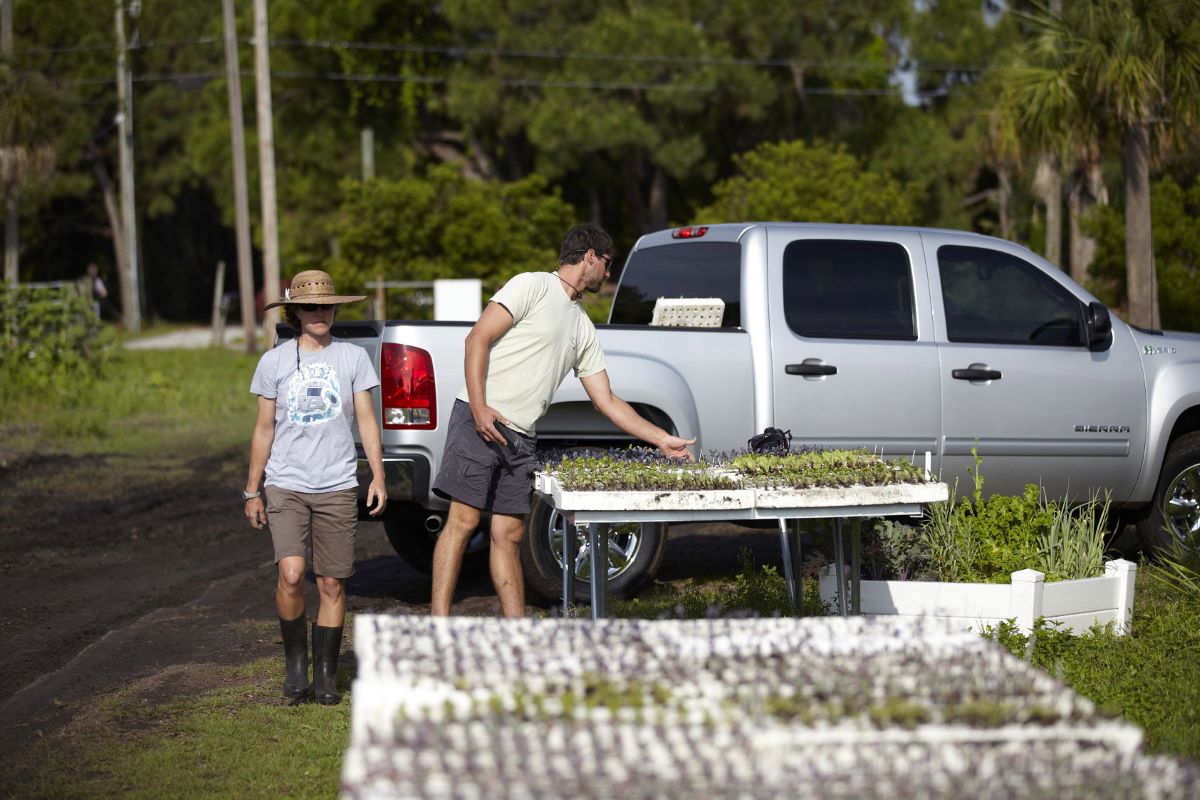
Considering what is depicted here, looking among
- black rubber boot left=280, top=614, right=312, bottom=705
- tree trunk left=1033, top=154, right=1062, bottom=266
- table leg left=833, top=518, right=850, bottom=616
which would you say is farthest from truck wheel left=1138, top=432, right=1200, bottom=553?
tree trunk left=1033, top=154, right=1062, bottom=266

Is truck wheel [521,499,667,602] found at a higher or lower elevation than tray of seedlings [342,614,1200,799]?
lower

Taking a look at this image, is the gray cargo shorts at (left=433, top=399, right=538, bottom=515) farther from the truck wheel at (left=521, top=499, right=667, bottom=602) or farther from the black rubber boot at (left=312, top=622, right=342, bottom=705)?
the truck wheel at (left=521, top=499, right=667, bottom=602)

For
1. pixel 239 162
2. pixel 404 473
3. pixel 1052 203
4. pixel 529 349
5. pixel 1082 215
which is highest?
pixel 239 162

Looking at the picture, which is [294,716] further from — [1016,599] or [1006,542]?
[1006,542]

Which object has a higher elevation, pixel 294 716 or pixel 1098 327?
pixel 1098 327

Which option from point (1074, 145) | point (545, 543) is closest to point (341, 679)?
point (545, 543)

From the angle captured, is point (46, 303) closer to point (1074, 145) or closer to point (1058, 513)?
point (1074, 145)

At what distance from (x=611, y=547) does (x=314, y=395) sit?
2584 millimetres

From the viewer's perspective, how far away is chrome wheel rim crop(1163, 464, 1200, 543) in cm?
930

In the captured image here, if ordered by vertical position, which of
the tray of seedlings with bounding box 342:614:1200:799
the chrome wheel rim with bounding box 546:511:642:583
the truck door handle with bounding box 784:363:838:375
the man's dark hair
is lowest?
the chrome wheel rim with bounding box 546:511:642:583

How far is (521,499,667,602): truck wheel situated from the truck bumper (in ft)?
2.24

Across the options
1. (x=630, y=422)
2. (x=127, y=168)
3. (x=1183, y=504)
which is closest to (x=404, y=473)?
(x=630, y=422)

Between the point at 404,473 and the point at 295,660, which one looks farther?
the point at 404,473

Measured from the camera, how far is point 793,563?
7.23 m
